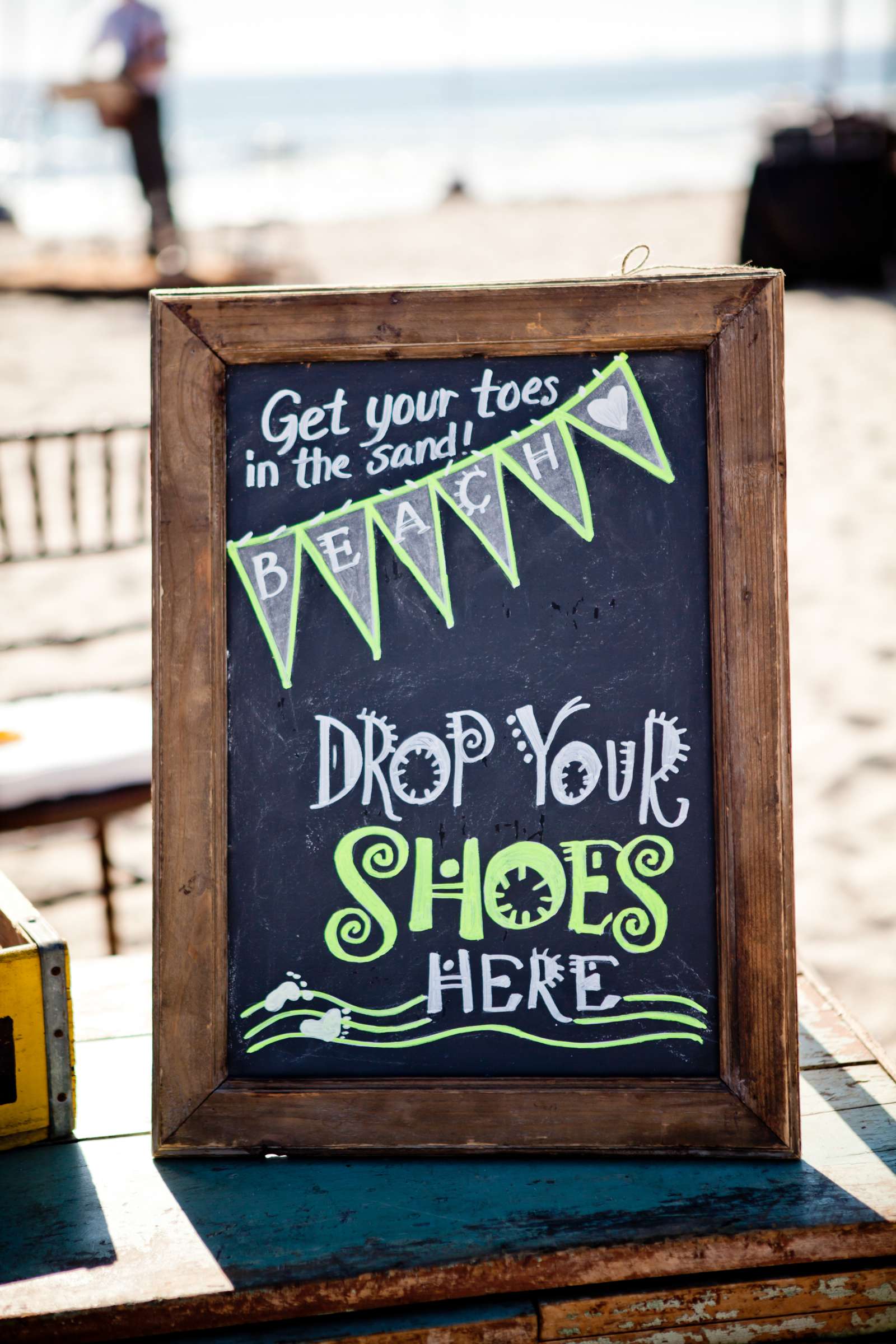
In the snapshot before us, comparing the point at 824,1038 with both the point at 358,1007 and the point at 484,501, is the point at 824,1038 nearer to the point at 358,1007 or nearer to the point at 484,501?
the point at 358,1007

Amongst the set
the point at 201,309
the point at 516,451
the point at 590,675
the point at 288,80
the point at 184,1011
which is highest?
the point at 288,80

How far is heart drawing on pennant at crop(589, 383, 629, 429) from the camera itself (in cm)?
134

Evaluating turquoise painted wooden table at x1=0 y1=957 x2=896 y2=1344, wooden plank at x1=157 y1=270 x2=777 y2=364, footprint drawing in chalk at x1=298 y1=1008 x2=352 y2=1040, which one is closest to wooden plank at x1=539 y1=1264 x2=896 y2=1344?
turquoise painted wooden table at x1=0 y1=957 x2=896 y2=1344

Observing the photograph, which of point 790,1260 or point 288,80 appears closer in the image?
point 790,1260

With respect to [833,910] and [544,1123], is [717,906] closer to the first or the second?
[544,1123]

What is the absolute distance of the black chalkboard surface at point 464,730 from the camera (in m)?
1.36

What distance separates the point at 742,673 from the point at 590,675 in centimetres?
17

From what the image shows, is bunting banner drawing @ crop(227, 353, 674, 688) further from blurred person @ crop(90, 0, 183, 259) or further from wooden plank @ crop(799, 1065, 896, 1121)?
blurred person @ crop(90, 0, 183, 259)

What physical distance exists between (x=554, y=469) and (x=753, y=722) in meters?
0.35

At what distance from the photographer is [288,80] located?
2613 inches

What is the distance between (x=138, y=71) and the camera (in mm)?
12352

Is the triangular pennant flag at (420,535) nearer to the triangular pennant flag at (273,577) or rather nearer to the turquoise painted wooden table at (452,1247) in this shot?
the triangular pennant flag at (273,577)

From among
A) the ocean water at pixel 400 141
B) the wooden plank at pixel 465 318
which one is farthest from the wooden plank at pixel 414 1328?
the ocean water at pixel 400 141

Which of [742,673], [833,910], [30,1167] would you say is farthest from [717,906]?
[833,910]
